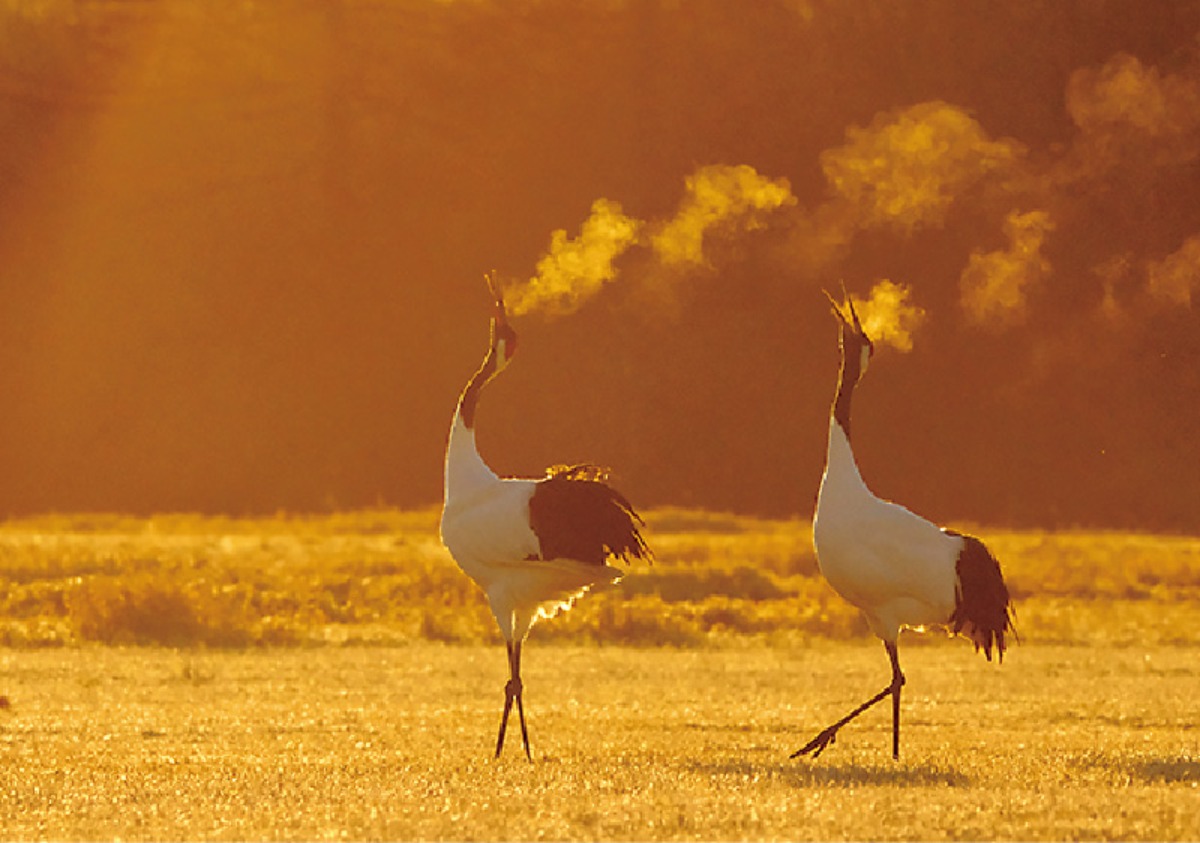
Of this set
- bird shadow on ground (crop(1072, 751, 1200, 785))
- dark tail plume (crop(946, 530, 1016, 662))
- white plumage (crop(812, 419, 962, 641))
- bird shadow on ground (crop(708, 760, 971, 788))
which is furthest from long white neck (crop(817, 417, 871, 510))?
bird shadow on ground (crop(1072, 751, 1200, 785))

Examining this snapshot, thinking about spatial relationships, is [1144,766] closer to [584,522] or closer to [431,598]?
[584,522]

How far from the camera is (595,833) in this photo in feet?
31.3

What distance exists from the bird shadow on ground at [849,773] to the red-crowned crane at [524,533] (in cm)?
166

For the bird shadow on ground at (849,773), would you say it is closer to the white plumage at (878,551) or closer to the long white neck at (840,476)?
the white plumage at (878,551)

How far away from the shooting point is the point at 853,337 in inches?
568

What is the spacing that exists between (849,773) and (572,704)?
6335mm

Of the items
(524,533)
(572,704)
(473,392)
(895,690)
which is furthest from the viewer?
(572,704)

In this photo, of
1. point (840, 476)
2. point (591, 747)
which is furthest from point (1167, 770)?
point (591, 747)

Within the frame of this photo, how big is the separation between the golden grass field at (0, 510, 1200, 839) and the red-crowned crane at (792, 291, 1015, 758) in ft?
2.78

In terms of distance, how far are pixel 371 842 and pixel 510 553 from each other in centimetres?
468

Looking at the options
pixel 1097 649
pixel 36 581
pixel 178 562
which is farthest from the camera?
pixel 178 562

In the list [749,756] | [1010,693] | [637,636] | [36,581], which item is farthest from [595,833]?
[36,581]

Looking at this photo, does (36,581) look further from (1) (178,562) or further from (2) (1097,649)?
(2) (1097,649)

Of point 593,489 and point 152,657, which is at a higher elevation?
point 593,489
